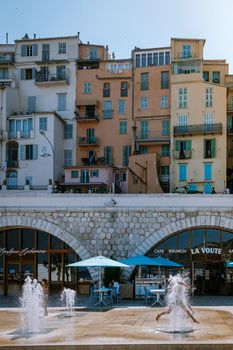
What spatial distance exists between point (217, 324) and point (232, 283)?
1288 cm

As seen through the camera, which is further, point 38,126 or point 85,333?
point 38,126

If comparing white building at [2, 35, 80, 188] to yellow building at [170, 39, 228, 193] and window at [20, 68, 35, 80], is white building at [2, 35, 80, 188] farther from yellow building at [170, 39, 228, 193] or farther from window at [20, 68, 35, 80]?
yellow building at [170, 39, 228, 193]

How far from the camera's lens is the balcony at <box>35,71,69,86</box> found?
190ft

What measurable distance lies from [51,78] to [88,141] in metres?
6.91

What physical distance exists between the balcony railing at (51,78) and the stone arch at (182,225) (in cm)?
3077

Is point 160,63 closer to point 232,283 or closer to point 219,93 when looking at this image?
point 219,93

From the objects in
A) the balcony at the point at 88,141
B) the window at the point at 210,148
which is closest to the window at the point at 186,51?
the window at the point at 210,148

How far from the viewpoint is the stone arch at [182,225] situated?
2995 cm

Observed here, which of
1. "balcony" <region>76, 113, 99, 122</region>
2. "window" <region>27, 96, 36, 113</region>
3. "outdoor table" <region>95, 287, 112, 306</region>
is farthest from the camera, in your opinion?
"window" <region>27, 96, 36, 113</region>

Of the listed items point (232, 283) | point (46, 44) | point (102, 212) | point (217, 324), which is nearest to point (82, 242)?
point (102, 212)

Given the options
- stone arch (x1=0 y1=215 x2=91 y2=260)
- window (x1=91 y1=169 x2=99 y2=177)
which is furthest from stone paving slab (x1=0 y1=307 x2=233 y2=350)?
window (x1=91 y1=169 x2=99 y2=177)

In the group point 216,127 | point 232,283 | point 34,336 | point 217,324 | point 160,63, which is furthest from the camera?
point 160,63

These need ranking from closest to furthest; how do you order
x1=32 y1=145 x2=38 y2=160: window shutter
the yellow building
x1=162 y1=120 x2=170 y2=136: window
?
1. the yellow building
2. x1=32 y1=145 x2=38 y2=160: window shutter
3. x1=162 y1=120 x2=170 y2=136: window

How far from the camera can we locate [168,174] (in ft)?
182
